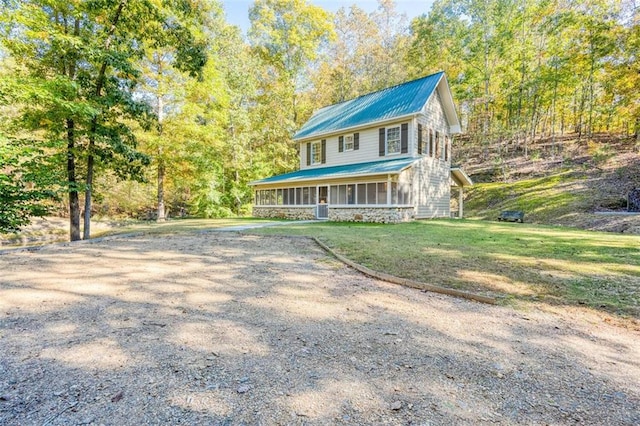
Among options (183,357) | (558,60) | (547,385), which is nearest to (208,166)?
(183,357)

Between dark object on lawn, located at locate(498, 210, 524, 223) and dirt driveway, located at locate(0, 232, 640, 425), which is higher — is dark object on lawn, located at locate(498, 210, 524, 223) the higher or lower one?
the higher one

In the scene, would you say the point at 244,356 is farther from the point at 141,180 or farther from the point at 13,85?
the point at 141,180

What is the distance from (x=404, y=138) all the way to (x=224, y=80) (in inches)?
537

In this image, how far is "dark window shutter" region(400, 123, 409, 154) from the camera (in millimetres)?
15766

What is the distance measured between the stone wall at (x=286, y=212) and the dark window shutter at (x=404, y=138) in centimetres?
599

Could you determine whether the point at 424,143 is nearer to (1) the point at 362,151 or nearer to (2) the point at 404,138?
(2) the point at 404,138

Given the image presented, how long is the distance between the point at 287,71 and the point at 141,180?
19.4 m

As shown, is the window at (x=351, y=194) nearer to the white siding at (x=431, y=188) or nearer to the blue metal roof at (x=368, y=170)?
the blue metal roof at (x=368, y=170)

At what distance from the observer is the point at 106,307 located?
3533 mm

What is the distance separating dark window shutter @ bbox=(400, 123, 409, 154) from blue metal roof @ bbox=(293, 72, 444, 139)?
707 mm

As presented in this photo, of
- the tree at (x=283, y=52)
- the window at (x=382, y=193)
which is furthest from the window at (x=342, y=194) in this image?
the tree at (x=283, y=52)

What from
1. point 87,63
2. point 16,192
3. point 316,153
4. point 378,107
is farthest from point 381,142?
point 16,192

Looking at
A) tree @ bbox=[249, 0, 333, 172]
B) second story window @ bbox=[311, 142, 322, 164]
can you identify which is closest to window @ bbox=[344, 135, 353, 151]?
second story window @ bbox=[311, 142, 322, 164]

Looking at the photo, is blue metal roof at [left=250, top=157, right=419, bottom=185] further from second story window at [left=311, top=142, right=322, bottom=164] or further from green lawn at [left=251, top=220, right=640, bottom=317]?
green lawn at [left=251, top=220, right=640, bottom=317]
